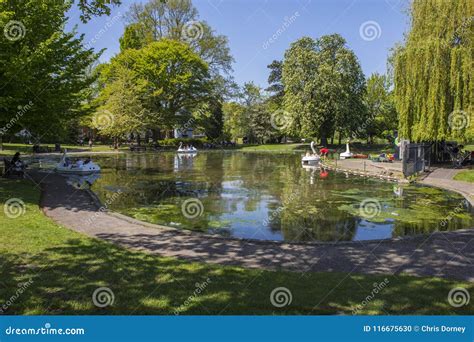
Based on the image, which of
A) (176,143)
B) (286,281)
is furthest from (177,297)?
(176,143)

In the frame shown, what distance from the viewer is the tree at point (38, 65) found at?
1748 cm

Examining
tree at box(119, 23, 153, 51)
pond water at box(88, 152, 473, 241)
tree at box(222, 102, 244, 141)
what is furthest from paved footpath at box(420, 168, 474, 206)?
tree at box(222, 102, 244, 141)

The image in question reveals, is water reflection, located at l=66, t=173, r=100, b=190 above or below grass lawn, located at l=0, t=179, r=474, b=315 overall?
above

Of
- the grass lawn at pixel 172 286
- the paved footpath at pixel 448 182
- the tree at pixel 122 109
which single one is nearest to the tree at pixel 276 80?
the tree at pixel 122 109

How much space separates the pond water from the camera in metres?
13.8

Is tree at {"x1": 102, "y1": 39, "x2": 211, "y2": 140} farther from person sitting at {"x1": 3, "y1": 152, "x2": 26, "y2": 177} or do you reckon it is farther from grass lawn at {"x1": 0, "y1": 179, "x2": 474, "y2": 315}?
grass lawn at {"x1": 0, "y1": 179, "x2": 474, "y2": 315}

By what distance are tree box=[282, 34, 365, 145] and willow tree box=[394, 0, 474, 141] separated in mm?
28385

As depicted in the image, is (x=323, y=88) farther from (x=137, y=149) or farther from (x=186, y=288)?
(x=186, y=288)

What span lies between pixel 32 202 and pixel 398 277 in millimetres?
14115

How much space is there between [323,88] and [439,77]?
101 feet

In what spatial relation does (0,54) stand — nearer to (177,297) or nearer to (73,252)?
(73,252)

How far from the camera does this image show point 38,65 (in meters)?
19.1

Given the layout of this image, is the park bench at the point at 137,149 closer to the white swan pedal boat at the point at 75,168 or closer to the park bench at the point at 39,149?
the park bench at the point at 39,149

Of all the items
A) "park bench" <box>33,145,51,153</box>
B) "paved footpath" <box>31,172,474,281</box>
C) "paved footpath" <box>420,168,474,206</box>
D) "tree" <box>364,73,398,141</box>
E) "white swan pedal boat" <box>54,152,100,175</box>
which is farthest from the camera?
"tree" <box>364,73,398,141</box>
